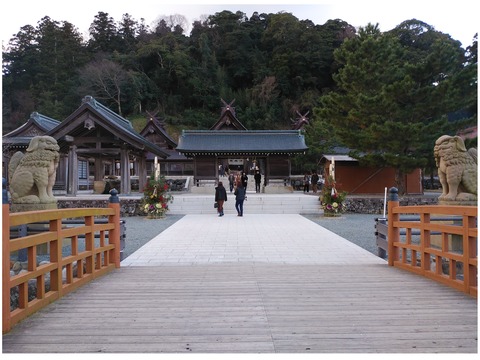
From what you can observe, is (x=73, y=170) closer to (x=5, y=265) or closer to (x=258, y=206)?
(x=258, y=206)

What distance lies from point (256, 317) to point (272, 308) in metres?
0.32

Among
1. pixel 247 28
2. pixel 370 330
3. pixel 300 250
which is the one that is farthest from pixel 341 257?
pixel 247 28

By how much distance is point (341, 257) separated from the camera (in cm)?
725

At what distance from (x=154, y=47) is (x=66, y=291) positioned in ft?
180

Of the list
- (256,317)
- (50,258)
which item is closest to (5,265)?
(50,258)

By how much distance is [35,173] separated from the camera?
8.42 metres

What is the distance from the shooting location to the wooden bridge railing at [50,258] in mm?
3055

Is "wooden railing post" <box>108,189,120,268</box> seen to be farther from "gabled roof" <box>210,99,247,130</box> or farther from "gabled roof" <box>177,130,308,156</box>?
"gabled roof" <box>210,99,247,130</box>

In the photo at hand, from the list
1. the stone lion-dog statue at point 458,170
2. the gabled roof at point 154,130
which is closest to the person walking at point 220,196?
the stone lion-dog statue at point 458,170

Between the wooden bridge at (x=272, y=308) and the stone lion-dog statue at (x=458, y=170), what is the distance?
134 inches

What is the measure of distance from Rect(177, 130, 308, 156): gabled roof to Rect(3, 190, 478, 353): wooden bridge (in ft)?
69.9

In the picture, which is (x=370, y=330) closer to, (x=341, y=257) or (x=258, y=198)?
(x=341, y=257)

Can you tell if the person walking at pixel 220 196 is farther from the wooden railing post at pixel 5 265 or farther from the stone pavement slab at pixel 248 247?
the wooden railing post at pixel 5 265

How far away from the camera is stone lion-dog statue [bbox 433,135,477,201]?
28.4 ft
